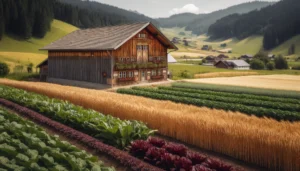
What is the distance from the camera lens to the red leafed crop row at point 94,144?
334 inches

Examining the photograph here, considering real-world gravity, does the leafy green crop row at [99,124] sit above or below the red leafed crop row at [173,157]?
above

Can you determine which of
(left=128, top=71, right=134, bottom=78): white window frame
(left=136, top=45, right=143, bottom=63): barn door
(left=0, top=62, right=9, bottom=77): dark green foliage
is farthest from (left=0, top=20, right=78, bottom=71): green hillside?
(left=136, top=45, right=143, bottom=63): barn door

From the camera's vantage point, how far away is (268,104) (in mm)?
20688

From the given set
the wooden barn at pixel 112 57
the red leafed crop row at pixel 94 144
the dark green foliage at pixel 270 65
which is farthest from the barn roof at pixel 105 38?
the dark green foliage at pixel 270 65

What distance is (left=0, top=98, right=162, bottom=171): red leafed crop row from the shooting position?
8.48 m

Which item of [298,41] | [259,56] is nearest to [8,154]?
[259,56]

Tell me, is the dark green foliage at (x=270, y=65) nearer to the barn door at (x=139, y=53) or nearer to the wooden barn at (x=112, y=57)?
the wooden barn at (x=112, y=57)

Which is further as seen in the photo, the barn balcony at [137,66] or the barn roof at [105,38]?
the barn balcony at [137,66]

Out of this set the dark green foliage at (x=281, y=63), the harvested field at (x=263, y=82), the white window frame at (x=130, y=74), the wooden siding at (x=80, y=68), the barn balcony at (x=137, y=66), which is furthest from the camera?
the dark green foliage at (x=281, y=63)

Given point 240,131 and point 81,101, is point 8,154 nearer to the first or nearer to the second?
point 240,131

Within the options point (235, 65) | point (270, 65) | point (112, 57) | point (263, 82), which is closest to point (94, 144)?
point (112, 57)

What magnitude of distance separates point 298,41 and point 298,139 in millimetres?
145498

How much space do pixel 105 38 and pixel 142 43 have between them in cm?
475

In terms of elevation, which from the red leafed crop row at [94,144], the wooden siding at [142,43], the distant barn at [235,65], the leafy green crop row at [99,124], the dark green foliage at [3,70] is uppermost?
the wooden siding at [142,43]
